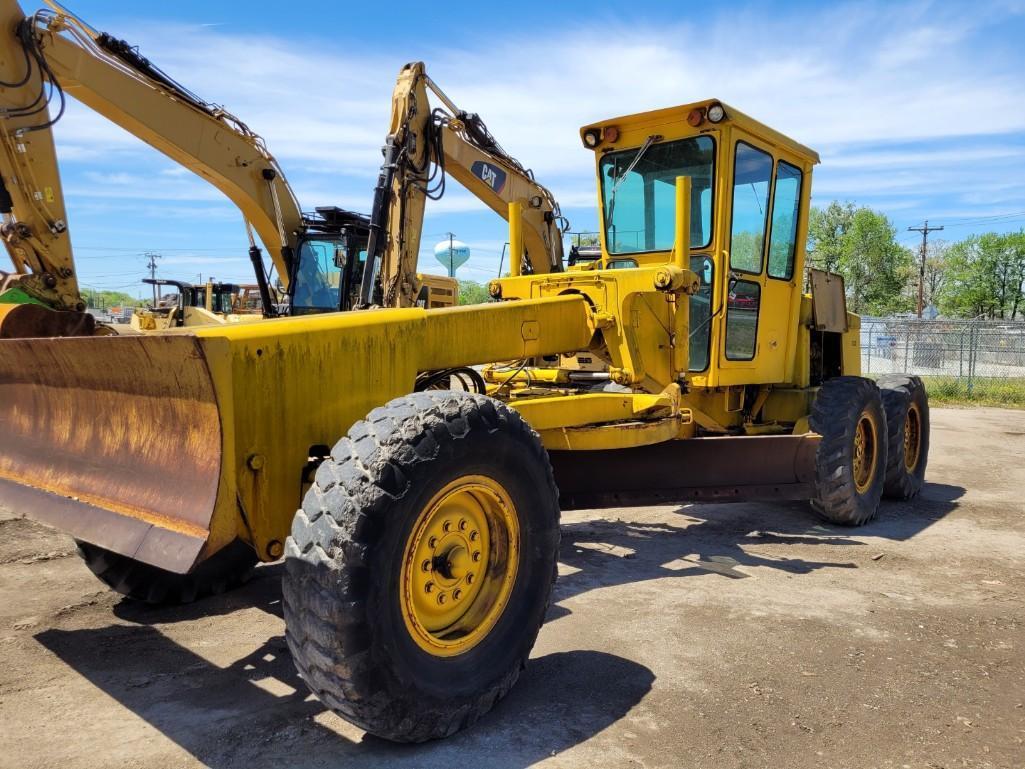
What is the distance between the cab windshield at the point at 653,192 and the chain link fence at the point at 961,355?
51.7 feet

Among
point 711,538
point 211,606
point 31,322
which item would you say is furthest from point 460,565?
point 711,538

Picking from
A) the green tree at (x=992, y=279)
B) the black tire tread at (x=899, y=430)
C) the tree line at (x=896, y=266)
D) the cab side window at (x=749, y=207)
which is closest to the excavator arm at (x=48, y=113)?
the cab side window at (x=749, y=207)

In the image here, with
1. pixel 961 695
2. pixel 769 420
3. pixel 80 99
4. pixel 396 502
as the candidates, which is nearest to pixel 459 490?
pixel 396 502

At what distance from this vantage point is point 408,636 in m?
2.86

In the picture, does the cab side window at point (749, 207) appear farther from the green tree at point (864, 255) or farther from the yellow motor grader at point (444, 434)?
the green tree at point (864, 255)

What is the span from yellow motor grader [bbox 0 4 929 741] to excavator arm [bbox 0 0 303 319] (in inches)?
167

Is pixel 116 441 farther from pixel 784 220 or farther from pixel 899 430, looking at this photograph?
pixel 899 430

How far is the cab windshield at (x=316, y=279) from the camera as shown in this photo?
37.3ft

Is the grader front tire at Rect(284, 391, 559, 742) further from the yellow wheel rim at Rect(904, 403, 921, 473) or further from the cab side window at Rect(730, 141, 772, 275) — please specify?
the yellow wheel rim at Rect(904, 403, 921, 473)

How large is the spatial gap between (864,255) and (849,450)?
58.8 m

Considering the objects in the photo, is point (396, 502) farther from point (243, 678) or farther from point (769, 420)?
point (769, 420)

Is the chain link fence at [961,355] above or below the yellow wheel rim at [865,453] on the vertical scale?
above

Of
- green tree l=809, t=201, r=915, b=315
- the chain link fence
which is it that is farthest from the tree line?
the chain link fence

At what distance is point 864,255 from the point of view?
195 feet
